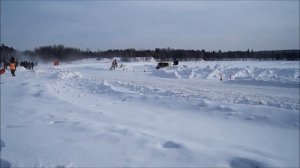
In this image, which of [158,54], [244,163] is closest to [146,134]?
[244,163]

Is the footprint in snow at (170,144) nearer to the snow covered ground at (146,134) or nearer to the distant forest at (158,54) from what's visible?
the snow covered ground at (146,134)

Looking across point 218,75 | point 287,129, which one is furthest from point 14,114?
point 218,75

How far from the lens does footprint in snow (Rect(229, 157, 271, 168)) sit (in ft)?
16.4

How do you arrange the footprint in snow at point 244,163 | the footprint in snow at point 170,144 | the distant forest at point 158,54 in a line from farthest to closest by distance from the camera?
the distant forest at point 158,54, the footprint in snow at point 170,144, the footprint in snow at point 244,163

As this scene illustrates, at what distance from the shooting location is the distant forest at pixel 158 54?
95062 mm

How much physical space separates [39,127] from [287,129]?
626 cm

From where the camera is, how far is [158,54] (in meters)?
114

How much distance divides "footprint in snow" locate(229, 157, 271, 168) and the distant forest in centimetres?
8162

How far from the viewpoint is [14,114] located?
796cm

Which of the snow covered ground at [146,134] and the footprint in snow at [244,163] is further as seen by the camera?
the snow covered ground at [146,134]

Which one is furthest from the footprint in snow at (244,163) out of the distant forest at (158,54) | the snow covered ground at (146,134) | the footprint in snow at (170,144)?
the distant forest at (158,54)

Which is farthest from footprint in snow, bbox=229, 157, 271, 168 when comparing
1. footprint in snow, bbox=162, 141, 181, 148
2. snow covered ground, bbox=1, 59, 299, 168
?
footprint in snow, bbox=162, 141, 181, 148

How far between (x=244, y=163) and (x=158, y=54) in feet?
361

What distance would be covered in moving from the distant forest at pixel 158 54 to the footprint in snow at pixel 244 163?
268ft
